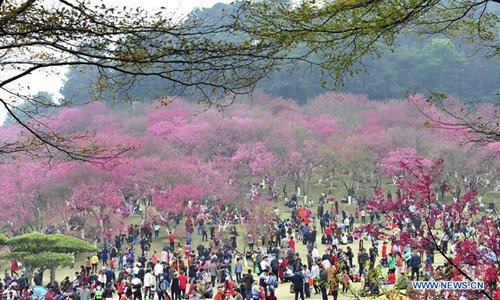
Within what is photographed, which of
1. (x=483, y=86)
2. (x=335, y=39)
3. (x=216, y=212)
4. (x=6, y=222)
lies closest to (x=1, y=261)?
(x=6, y=222)

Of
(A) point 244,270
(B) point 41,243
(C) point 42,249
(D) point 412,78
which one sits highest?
(D) point 412,78

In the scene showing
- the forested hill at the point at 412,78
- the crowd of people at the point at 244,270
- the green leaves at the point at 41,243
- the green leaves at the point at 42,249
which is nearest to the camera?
the crowd of people at the point at 244,270

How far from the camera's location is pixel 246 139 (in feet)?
145

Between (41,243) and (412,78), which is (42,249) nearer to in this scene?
(41,243)

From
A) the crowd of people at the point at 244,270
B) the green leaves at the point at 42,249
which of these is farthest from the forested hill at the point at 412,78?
the green leaves at the point at 42,249

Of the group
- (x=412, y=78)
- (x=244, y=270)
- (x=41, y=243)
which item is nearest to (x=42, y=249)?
(x=41, y=243)

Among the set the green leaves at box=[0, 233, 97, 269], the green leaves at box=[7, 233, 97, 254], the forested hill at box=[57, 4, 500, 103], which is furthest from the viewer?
the forested hill at box=[57, 4, 500, 103]

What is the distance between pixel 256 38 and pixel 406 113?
142 feet

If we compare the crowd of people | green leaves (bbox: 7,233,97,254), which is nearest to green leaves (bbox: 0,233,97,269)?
green leaves (bbox: 7,233,97,254)

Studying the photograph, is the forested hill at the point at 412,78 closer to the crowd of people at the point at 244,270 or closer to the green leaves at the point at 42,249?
the crowd of people at the point at 244,270

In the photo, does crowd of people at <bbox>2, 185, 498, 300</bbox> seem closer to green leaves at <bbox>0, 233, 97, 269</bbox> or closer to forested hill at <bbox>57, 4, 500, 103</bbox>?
green leaves at <bbox>0, 233, 97, 269</bbox>

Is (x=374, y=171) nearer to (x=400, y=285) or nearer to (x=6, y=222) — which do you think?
(x=6, y=222)

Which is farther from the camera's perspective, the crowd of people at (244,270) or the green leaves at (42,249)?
the green leaves at (42,249)

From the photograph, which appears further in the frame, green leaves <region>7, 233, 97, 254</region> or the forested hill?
the forested hill
